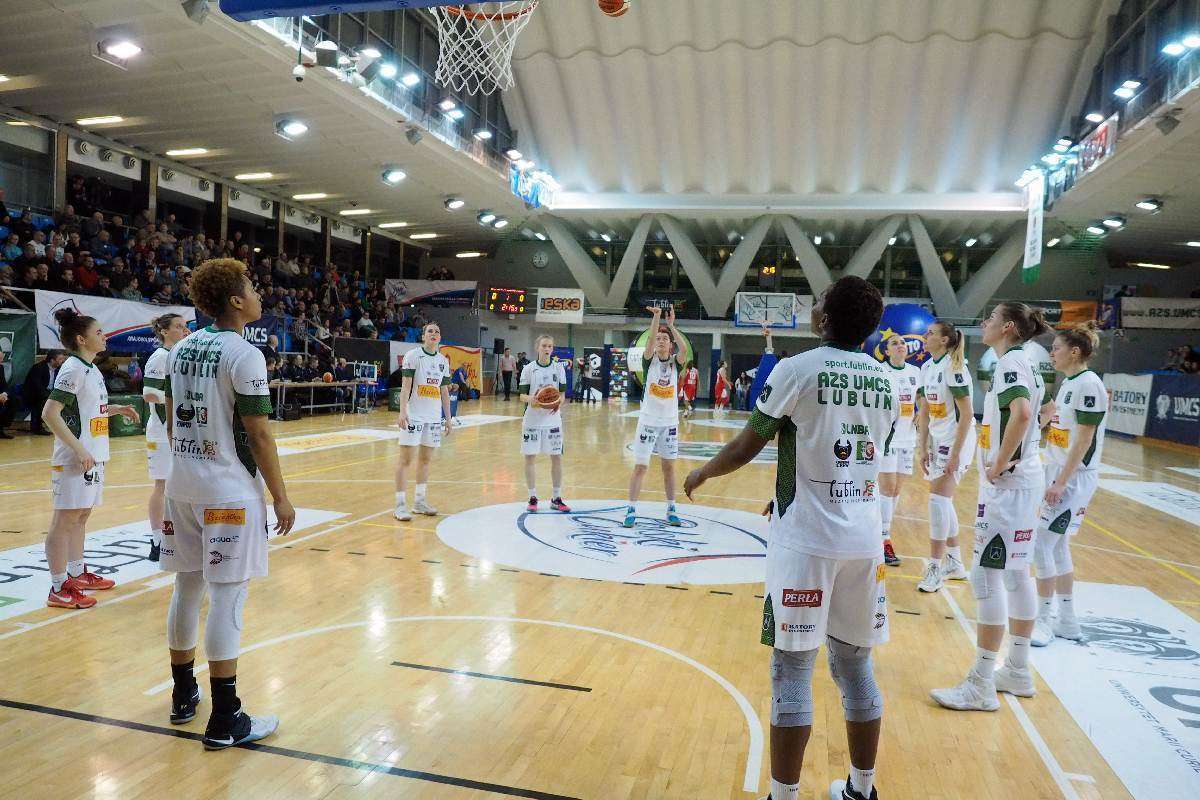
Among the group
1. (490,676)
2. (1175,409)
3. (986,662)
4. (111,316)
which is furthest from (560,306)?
(986,662)

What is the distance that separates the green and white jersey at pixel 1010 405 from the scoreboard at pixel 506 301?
98.2 feet

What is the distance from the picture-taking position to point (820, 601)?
2609 millimetres

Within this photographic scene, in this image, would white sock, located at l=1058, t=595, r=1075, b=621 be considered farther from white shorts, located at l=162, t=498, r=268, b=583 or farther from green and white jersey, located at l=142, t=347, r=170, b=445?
green and white jersey, located at l=142, t=347, r=170, b=445

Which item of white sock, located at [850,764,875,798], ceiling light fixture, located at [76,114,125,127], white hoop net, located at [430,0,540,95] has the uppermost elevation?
ceiling light fixture, located at [76,114,125,127]

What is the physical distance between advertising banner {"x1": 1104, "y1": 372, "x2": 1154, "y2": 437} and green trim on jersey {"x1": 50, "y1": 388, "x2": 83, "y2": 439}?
24228 millimetres

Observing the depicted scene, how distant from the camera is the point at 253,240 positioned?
90.2ft

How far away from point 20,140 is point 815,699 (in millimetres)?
22077

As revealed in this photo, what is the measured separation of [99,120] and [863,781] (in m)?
22.6

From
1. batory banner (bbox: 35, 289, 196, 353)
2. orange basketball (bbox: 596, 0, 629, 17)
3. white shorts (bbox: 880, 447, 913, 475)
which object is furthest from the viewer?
batory banner (bbox: 35, 289, 196, 353)

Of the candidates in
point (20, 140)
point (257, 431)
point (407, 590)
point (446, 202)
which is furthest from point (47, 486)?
point (446, 202)

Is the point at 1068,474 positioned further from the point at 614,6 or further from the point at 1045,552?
the point at 614,6

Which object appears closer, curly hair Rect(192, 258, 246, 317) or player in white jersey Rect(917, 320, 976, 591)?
curly hair Rect(192, 258, 246, 317)

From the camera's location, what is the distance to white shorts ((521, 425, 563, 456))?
332 inches

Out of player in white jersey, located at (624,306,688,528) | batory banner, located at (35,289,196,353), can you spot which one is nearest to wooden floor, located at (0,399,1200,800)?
player in white jersey, located at (624,306,688,528)
